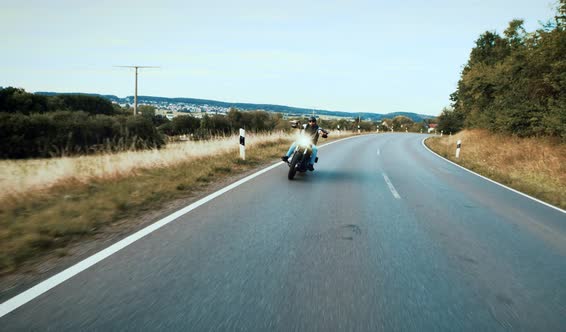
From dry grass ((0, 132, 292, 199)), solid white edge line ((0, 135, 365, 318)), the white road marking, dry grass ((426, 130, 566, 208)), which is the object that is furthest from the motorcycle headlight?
dry grass ((426, 130, 566, 208))

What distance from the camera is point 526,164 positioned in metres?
15.9

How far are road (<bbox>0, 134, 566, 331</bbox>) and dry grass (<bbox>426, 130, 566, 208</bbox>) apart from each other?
212 inches

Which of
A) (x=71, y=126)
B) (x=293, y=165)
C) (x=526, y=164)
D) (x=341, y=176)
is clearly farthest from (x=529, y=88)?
(x=71, y=126)

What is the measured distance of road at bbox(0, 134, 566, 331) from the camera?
2.68 metres

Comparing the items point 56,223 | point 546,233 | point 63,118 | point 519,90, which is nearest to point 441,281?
point 546,233

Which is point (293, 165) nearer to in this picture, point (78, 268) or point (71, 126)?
point (78, 268)

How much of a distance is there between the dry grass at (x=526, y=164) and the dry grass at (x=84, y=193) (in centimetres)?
841

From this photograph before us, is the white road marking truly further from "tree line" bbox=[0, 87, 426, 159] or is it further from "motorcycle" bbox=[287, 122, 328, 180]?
"tree line" bbox=[0, 87, 426, 159]

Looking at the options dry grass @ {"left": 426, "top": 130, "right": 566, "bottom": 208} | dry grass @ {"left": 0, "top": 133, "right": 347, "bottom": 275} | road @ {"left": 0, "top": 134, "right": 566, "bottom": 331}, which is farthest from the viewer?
dry grass @ {"left": 426, "top": 130, "right": 566, "bottom": 208}

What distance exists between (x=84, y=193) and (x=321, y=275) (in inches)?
210

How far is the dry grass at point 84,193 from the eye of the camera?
432cm

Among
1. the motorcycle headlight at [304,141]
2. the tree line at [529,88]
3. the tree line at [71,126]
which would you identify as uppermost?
the tree line at [529,88]

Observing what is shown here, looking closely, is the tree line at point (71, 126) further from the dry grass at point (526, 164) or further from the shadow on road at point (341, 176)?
the dry grass at point (526, 164)

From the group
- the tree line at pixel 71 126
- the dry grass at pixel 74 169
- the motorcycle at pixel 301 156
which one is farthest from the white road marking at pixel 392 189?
the tree line at pixel 71 126
